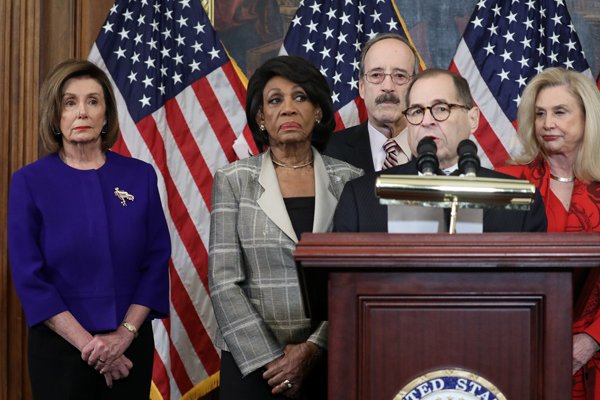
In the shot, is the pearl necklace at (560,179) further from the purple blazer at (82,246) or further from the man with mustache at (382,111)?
the purple blazer at (82,246)

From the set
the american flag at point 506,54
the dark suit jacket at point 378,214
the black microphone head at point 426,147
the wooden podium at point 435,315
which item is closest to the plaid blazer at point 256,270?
the dark suit jacket at point 378,214

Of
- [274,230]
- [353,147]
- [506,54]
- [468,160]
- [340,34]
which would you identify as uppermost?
[340,34]

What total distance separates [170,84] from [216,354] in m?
1.39

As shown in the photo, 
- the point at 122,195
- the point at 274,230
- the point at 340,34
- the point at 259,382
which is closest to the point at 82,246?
the point at 122,195

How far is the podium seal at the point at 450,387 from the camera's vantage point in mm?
1936

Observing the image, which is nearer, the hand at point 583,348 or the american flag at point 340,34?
the hand at point 583,348

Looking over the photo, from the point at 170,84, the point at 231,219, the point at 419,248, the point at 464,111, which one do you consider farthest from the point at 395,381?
the point at 170,84

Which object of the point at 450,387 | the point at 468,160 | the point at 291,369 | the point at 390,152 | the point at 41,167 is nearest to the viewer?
the point at 450,387

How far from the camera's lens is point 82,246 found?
10.8 feet

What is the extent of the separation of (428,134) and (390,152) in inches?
43.7

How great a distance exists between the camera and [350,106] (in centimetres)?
477

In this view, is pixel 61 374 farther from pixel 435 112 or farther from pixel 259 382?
pixel 435 112

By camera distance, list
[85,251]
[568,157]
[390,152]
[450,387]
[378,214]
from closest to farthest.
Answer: [450,387] < [378,214] < [85,251] < [568,157] < [390,152]

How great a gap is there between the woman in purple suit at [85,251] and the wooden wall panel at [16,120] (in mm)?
1153
